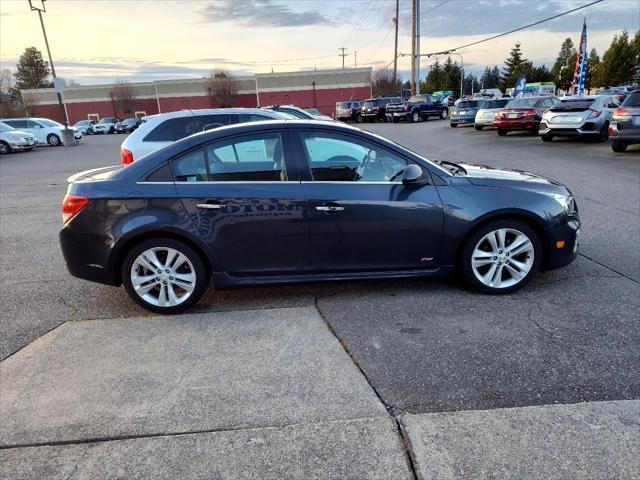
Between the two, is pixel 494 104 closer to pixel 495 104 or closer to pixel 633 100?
pixel 495 104

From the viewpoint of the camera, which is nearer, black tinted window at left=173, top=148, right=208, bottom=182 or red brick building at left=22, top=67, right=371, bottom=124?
black tinted window at left=173, top=148, right=208, bottom=182

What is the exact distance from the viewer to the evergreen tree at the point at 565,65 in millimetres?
96250

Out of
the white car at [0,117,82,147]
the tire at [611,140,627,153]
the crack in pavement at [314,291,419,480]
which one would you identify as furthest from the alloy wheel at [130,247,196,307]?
the white car at [0,117,82,147]

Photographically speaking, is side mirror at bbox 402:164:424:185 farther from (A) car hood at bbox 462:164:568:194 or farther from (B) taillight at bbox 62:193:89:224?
(B) taillight at bbox 62:193:89:224

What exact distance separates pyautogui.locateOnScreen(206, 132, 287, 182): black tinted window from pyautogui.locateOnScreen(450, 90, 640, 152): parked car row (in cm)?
1158

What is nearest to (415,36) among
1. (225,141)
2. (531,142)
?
(531,142)

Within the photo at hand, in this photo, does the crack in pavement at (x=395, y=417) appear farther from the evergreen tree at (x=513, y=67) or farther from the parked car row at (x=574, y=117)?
the evergreen tree at (x=513, y=67)

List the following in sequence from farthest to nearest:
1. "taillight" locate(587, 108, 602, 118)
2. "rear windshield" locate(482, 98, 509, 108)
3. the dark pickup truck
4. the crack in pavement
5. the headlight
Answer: the dark pickup truck
"rear windshield" locate(482, 98, 509, 108)
"taillight" locate(587, 108, 602, 118)
the headlight
the crack in pavement

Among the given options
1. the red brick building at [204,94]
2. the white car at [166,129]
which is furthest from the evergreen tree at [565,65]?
the white car at [166,129]

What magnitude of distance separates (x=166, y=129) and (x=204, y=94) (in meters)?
64.3

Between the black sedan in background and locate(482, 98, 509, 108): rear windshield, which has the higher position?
locate(482, 98, 509, 108): rear windshield

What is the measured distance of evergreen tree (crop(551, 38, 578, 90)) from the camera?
96.2 meters

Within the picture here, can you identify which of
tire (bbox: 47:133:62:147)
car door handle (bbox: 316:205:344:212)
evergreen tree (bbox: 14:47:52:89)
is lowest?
tire (bbox: 47:133:62:147)

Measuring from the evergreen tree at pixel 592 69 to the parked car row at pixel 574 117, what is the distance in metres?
68.3
